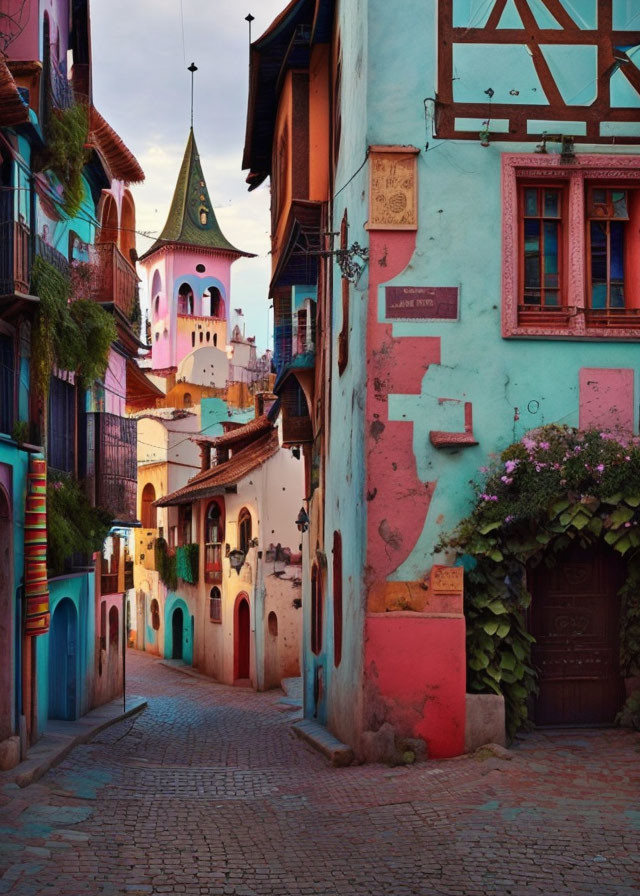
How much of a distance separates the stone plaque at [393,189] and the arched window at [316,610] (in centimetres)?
823

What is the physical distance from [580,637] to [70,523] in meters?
8.15

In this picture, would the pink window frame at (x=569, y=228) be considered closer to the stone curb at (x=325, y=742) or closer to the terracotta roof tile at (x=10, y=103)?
the stone curb at (x=325, y=742)

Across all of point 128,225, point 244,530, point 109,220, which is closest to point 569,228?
point 109,220

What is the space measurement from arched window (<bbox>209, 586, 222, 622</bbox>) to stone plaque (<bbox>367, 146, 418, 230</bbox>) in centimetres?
2627

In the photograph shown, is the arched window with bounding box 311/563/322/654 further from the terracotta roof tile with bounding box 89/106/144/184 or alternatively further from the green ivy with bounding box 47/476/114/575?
the terracotta roof tile with bounding box 89/106/144/184

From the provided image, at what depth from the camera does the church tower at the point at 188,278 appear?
73.9 m

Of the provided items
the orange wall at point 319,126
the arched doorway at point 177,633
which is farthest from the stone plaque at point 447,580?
the arched doorway at point 177,633

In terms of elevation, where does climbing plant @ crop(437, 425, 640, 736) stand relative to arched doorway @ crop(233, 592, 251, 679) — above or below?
above

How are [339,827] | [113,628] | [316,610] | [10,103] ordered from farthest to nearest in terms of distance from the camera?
[113,628] → [316,610] → [10,103] → [339,827]

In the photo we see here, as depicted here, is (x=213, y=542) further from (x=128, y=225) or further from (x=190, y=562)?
(x=128, y=225)

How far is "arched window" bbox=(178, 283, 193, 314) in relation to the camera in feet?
246

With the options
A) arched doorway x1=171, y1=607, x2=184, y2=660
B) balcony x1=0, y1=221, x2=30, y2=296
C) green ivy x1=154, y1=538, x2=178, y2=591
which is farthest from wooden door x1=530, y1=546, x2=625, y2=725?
arched doorway x1=171, y1=607, x2=184, y2=660

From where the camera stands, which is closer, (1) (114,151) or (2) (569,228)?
(2) (569,228)

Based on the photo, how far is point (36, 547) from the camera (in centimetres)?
1464
